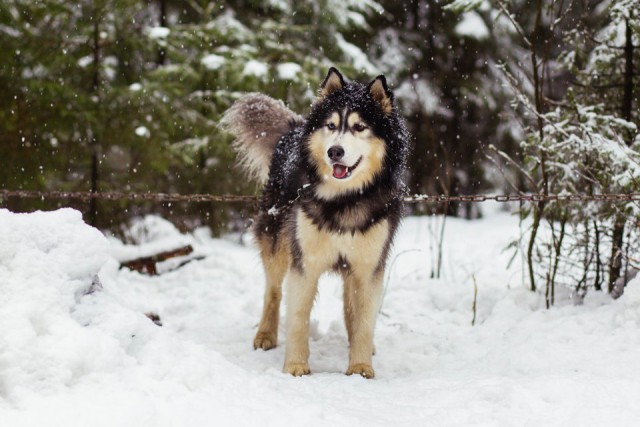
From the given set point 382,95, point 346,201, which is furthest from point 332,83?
point 346,201

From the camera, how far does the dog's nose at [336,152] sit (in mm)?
3688

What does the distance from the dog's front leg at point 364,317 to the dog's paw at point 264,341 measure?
2.83 feet

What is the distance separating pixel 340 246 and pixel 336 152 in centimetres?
68

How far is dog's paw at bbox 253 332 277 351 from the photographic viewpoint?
15.5ft

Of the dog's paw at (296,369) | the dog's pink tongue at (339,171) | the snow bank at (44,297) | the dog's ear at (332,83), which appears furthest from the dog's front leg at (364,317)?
the snow bank at (44,297)

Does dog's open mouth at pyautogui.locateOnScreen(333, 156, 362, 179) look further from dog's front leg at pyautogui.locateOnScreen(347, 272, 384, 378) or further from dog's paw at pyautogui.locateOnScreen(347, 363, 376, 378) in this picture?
dog's paw at pyautogui.locateOnScreen(347, 363, 376, 378)

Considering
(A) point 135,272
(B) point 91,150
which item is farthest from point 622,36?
(B) point 91,150

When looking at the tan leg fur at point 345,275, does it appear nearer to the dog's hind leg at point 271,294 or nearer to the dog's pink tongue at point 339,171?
the dog's pink tongue at point 339,171

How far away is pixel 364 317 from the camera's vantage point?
413 cm

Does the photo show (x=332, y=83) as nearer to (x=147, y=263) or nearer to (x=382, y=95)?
(x=382, y=95)

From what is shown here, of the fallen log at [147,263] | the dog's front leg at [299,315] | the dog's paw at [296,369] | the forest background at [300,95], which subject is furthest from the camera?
the fallen log at [147,263]

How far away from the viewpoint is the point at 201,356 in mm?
3010

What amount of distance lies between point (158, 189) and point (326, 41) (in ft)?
14.2

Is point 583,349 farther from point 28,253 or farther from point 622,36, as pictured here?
point 28,253
